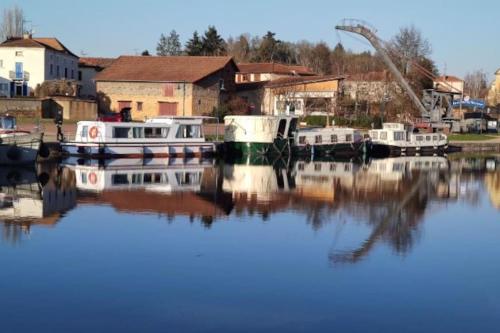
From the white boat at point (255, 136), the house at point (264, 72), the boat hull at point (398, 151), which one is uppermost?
the house at point (264, 72)

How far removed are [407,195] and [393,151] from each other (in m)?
24.9

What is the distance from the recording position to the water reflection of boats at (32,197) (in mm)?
20047

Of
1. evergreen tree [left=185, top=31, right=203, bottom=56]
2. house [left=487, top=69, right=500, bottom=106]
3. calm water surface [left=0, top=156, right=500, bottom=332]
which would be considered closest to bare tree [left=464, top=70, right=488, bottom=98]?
house [left=487, top=69, right=500, bottom=106]

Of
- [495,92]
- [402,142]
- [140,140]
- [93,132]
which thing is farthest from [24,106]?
[495,92]

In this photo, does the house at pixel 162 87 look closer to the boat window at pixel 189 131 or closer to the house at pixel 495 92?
the boat window at pixel 189 131

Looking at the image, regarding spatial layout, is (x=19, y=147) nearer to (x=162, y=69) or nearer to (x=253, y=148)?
(x=253, y=148)

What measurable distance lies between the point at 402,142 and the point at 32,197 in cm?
3430

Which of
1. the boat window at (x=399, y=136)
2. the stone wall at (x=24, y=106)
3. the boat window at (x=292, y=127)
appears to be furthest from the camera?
the boat window at (x=399, y=136)

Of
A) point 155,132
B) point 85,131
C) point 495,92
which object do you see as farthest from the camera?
point 495,92

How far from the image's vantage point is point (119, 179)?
102 feet

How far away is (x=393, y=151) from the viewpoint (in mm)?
53438

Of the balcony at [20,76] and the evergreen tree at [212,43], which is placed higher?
the evergreen tree at [212,43]

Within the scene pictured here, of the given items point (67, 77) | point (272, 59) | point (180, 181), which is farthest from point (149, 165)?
point (272, 59)

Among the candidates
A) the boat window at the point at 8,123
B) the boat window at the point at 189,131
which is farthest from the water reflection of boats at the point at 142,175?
the boat window at the point at 8,123
